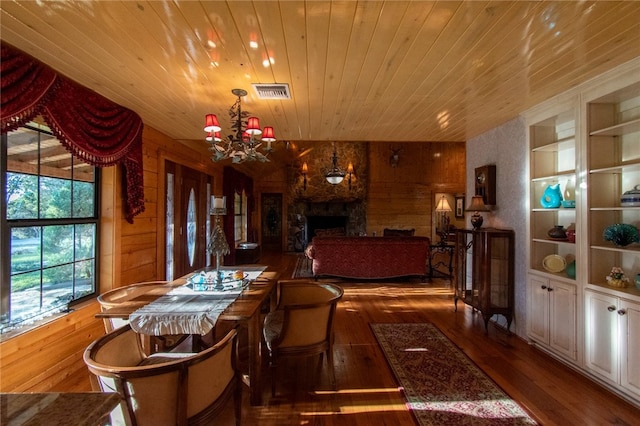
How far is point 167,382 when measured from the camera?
4.25 feet

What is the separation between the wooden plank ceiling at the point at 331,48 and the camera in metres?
1.58

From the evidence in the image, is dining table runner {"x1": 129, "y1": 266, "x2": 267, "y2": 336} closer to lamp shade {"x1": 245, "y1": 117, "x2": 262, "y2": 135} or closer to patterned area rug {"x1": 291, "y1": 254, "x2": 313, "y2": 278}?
lamp shade {"x1": 245, "y1": 117, "x2": 262, "y2": 135}

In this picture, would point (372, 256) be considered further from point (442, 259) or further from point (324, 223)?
point (324, 223)

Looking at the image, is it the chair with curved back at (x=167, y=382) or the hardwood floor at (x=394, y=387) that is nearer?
the chair with curved back at (x=167, y=382)

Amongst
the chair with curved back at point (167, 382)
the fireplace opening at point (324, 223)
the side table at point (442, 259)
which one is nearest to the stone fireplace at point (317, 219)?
the fireplace opening at point (324, 223)

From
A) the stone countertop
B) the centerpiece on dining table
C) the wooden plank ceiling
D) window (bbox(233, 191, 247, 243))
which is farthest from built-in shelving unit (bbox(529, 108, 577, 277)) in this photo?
window (bbox(233, 191, 247, 243))

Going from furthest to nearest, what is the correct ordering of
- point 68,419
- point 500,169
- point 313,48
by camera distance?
point 500,169, point 313,48, point 68,419

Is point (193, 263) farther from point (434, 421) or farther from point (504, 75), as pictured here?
point (504, 75)

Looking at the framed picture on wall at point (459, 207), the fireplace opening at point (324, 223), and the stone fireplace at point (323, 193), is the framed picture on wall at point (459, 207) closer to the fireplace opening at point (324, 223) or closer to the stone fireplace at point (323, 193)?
the stone fireplace at point (323, 193)

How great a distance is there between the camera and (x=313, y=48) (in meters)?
1.93

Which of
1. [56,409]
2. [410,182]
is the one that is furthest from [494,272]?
[410,182]

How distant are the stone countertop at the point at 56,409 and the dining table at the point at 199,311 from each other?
87 cm

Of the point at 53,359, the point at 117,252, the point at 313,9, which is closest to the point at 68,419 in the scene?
the point at 313,9

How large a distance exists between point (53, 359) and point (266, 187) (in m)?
8.16
